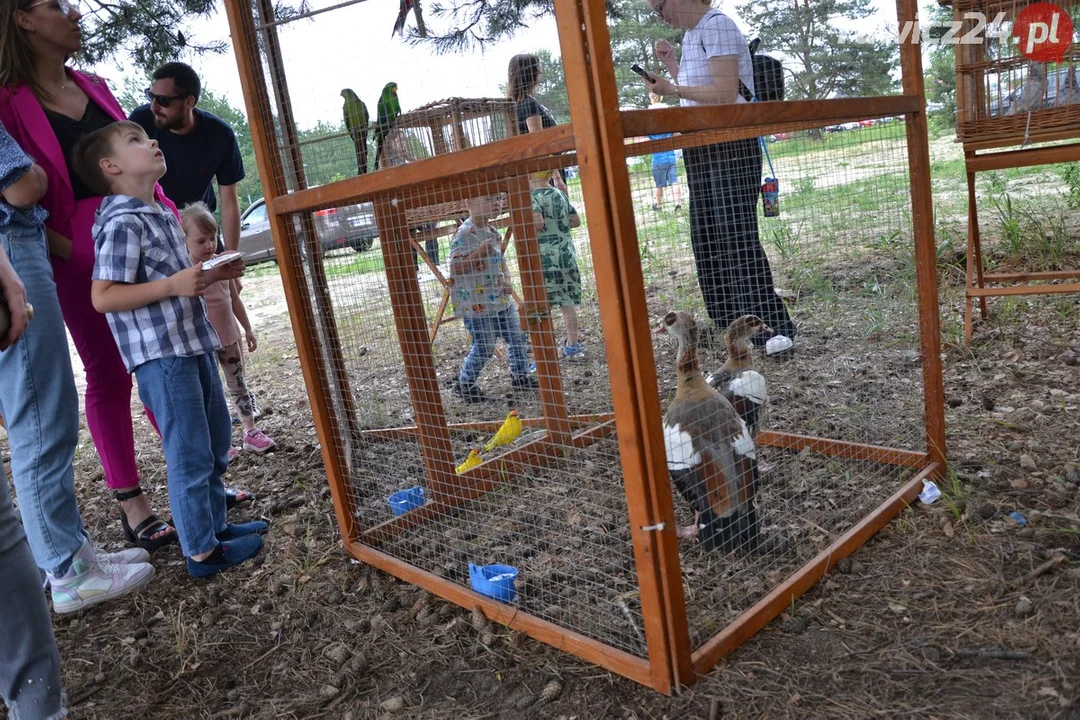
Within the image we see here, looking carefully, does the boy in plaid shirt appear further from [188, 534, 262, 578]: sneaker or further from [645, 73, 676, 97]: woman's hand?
[645, 73, 676, 97]: woman's hand

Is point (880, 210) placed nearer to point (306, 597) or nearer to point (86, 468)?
point (306, 597)

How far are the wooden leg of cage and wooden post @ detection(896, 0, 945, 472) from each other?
1224 mm

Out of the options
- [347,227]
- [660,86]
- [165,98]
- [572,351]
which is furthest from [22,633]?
[572,351]

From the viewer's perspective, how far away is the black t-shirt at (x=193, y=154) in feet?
10.7

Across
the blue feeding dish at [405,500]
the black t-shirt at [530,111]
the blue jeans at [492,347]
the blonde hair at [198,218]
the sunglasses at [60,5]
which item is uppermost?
the sunglasses at [60,5]

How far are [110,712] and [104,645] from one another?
0.37 m

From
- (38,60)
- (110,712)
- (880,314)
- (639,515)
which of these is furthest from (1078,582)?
(38,60)

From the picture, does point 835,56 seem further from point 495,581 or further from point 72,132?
point 72,132

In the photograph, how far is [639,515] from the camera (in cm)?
157

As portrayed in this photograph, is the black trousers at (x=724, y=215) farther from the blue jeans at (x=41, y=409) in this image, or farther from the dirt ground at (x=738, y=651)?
the blue jeans at (x=41, y=409)

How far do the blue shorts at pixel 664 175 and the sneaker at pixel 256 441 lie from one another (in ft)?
8.66

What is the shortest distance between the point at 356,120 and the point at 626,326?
1.26 meters

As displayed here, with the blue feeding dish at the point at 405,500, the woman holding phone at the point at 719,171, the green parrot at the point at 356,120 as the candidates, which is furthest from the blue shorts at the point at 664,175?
the blue feeding dish at the point at 405,500

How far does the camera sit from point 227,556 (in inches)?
103
